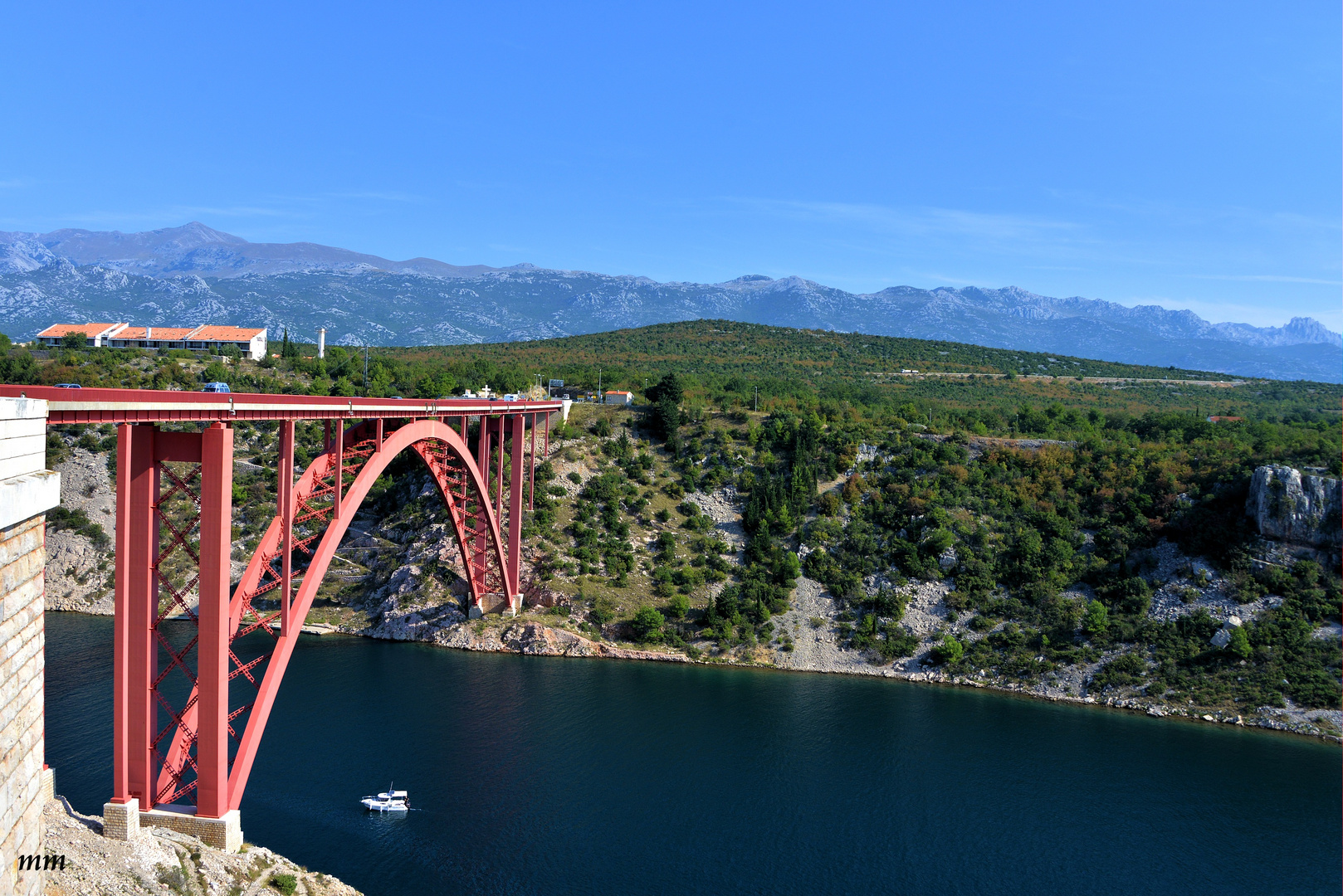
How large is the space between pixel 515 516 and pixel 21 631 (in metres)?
32.8

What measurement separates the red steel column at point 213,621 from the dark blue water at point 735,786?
6.55m

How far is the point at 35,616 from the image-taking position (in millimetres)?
7043

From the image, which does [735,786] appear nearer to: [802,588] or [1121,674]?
[802,588]

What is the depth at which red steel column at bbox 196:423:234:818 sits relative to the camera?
14008mm

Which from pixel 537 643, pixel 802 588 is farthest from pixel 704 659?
pixel 537 643

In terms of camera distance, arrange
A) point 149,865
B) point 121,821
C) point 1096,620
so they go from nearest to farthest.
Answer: point 149,865 → point 121,821 → point 1096,620

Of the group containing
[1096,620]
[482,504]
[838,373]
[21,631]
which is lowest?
[1096,620]

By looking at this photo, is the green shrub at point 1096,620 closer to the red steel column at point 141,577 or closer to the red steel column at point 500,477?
the red steel column at point 500,477

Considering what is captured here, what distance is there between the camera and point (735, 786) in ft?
85.5

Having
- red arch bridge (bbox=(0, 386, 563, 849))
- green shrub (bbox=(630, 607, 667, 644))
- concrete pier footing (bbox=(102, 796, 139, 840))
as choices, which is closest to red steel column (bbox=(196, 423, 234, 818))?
red arch bridge (bbox=(0, 386, 563, 849))

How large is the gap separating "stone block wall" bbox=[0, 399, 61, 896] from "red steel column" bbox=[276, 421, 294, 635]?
30.5ft

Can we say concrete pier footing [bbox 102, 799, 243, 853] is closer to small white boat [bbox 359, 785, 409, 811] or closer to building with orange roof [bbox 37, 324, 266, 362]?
small white boat [bbox 359, 785, 409, 811]

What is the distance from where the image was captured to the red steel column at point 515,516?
126ft

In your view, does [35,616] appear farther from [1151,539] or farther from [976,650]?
[1151,539]
